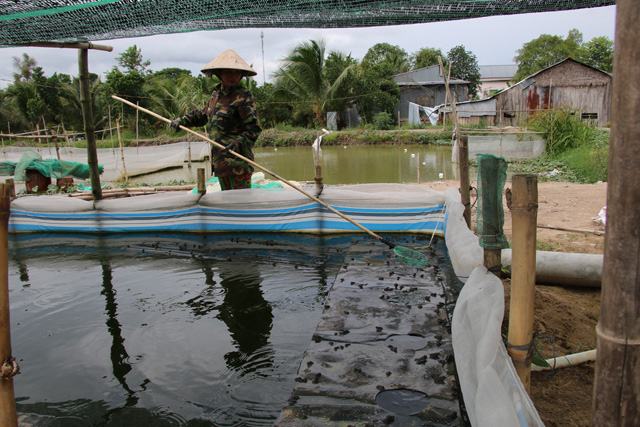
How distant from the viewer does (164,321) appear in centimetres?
361

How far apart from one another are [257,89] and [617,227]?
28206 mm

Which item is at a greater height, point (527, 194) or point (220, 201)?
point (527, 194)

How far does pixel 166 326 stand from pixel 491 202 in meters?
2.53

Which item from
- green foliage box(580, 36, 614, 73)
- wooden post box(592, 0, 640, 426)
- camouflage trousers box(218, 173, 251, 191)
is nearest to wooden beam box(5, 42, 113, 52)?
camouflage trousers box(218, 173, 251, 191)

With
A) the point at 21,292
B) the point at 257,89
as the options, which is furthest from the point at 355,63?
the point at 21,292

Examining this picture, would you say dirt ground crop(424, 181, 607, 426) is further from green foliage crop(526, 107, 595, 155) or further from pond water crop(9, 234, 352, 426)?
green foliage crop(526, 107, 595, 155)

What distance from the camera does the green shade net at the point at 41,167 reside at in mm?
9508

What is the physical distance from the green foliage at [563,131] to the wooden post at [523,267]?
1245cm

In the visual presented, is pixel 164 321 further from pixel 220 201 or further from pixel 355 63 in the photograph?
pixel 355 63

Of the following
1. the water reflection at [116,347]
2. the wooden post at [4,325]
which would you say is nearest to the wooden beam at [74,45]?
the water reflection at [116,347]

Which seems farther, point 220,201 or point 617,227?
point 220,201

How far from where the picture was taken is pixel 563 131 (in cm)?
1302

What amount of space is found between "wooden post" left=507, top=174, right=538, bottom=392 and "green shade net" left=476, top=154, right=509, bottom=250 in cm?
48

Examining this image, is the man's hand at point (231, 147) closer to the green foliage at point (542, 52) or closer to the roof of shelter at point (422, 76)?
the roof of shelter at point (422, 76)
